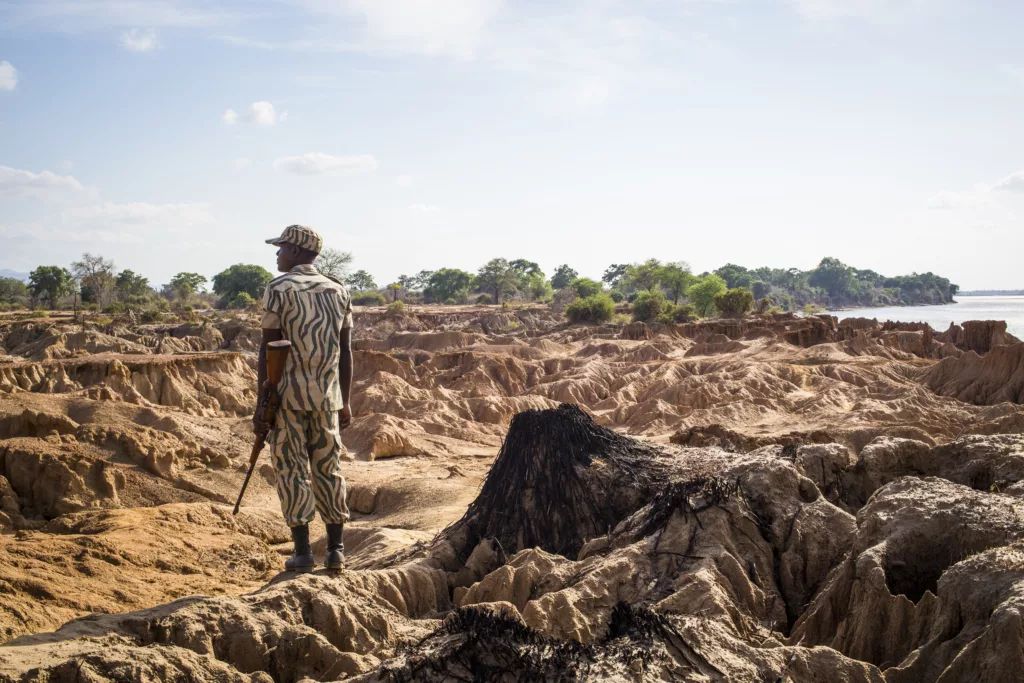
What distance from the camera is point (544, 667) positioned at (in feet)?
11.3

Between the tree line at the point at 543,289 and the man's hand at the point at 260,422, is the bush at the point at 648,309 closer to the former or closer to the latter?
the tree line at the point at 543,289

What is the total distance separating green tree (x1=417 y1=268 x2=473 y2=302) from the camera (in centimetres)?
9425

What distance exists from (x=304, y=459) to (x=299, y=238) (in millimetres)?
1339

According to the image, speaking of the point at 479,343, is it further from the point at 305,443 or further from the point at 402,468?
the point at 305,443

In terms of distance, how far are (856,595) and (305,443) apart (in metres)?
3.15

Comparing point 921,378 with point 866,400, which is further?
point 921,378

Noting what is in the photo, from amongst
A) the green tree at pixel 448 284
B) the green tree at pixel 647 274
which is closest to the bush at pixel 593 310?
the green tree at pixel 647 274

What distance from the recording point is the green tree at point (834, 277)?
5610 inches

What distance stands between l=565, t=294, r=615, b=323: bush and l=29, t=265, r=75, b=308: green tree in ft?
123

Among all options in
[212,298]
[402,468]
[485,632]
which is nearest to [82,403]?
[402,468]

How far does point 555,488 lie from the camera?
6.81 m

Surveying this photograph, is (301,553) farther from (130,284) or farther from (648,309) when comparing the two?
(130,284)

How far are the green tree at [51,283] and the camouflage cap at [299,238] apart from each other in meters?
64.8

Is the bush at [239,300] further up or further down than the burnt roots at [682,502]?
Result: further up
